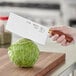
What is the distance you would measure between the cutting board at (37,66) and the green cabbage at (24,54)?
23mm

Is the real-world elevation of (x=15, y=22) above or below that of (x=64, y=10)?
above

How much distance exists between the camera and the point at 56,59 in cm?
131

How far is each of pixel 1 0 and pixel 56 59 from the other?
7.97 feet

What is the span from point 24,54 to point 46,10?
229 centimetres

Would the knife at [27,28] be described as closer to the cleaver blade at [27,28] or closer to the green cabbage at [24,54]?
the cleaver blade at [27,28]

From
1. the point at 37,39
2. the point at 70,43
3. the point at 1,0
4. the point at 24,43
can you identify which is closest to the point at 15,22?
the point at 37,39

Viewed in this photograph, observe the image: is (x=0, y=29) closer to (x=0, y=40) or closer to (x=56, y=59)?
(x=0, y=40)

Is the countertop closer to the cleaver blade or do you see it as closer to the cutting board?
the cutting board

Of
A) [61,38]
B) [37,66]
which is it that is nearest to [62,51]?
[61,38]

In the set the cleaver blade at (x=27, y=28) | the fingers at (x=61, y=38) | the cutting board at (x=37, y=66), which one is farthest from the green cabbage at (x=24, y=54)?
the fingers at (x=61, y=38)

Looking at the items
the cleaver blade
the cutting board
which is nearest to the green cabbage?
the cutting board

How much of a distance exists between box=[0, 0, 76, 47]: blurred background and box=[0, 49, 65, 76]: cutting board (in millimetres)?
1931

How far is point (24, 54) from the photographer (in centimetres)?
116

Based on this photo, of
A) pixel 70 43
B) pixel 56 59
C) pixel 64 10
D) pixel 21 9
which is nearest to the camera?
pixel 56 59
